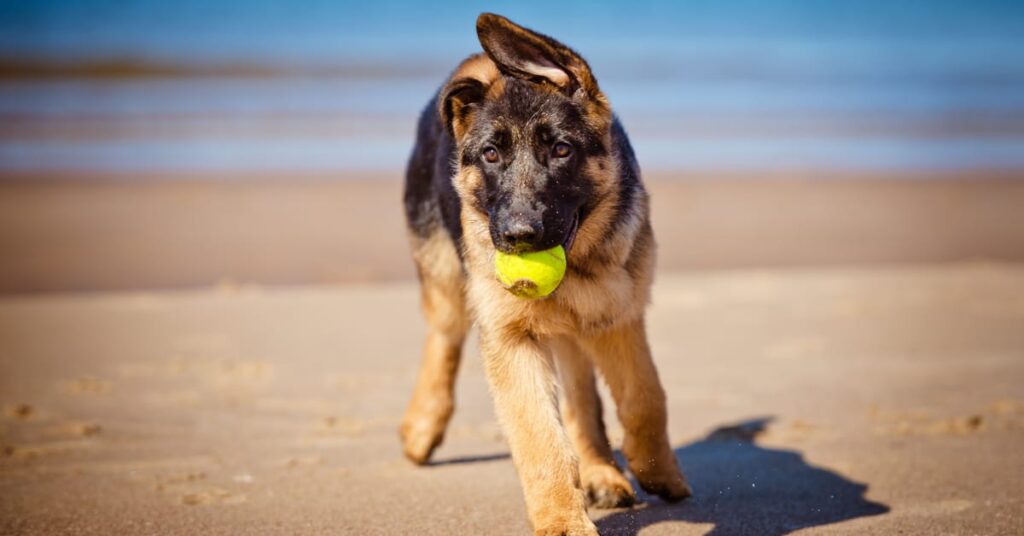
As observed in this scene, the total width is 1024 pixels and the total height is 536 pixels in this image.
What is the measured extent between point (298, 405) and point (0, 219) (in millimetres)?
9625

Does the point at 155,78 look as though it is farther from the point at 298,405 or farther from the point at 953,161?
the point at 298,405

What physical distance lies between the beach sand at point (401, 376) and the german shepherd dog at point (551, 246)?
1.38ft

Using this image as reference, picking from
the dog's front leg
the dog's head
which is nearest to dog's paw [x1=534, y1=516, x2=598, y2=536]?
the dog's front leg

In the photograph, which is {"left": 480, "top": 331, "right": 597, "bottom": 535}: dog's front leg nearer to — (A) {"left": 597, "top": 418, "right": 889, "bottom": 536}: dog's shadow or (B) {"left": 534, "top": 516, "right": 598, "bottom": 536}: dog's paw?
(B) {"left": 534, "top": 516, "right": 598, "bottom": 536}: dog's paw

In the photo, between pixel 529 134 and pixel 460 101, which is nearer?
pixel 529 134

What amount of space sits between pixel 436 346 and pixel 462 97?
1729 millimetres

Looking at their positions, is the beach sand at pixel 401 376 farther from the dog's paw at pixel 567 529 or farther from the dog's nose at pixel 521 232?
A: the dog's nose at pixel 521 232

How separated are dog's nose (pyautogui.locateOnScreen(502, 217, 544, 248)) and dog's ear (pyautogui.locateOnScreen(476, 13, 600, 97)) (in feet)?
2.52

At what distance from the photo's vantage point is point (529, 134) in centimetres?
427

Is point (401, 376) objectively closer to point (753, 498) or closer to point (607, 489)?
point (607, 489)

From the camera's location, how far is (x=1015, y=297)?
33.1 feet

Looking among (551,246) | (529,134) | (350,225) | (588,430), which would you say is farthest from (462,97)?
(350,225)

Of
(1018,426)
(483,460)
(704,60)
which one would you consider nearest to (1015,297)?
(1018,426)

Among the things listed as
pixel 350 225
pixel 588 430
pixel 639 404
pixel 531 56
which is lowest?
pixel 350 225
